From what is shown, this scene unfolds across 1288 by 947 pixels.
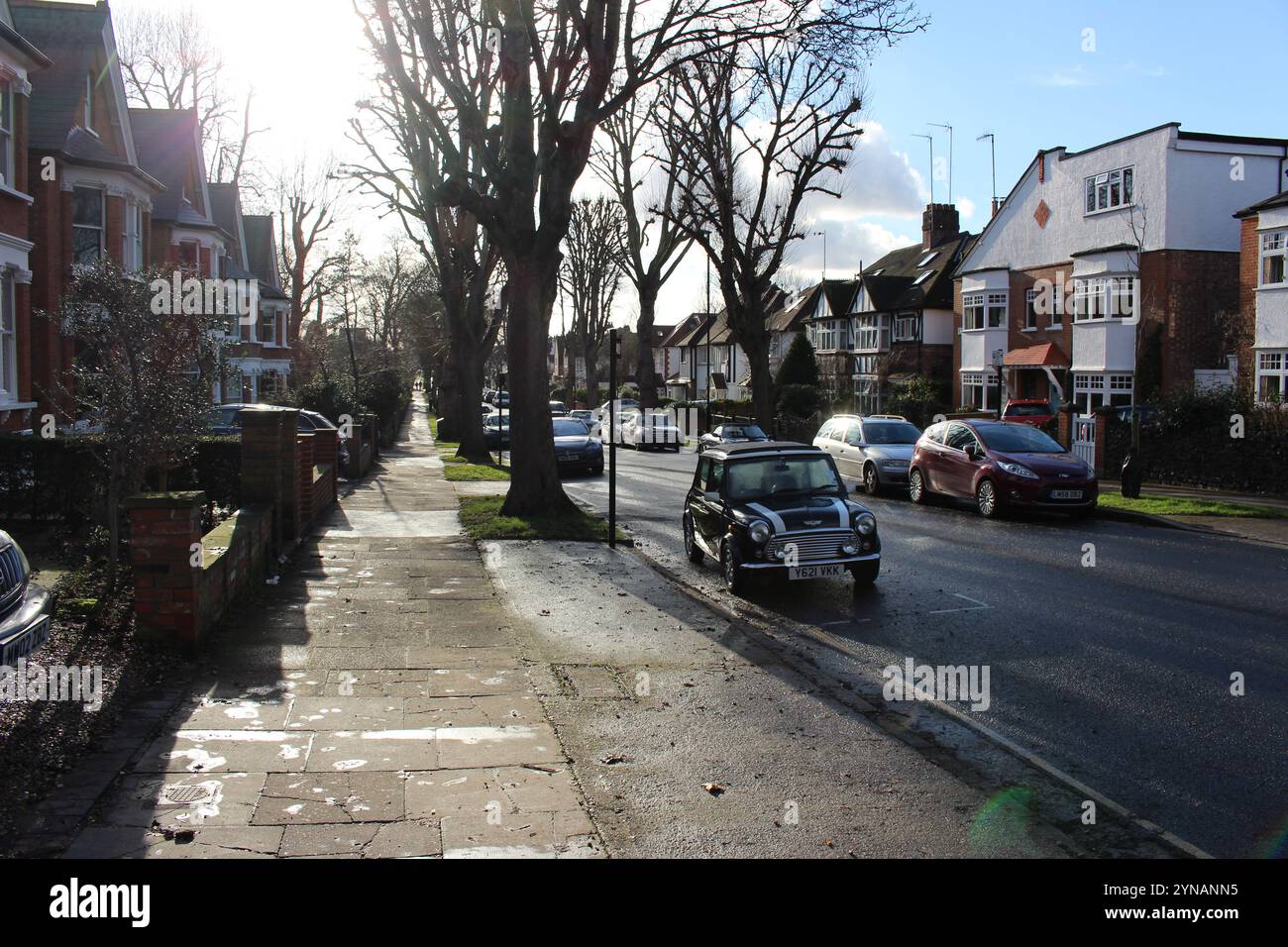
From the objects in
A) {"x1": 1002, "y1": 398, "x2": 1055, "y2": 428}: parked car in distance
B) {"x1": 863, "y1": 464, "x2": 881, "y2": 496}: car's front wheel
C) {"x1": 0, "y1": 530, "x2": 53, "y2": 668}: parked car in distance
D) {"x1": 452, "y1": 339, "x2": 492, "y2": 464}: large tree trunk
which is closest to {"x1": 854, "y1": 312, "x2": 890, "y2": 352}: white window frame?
{"x1": 1002, "y1": 398, "x2": 1055, "y2": 428}: parked car in distance

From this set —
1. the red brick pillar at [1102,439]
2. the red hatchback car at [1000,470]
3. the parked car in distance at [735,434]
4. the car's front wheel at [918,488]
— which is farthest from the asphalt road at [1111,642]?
the parked car in distance at [735,434]

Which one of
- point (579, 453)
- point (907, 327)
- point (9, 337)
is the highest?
point (907, 327)

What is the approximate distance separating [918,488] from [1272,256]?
51.7 feet

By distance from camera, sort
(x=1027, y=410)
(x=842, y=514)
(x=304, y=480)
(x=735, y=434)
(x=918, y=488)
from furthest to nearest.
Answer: (x=735, y=434) < (x=1027, y=410) < (x=918, y=488) < (x=304, y=480) < (x=842, y=514)

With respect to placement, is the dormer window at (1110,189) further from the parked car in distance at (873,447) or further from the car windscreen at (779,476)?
the car windscreen at (779,476)

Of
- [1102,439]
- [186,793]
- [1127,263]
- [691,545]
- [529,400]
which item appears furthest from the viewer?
[1127,263]

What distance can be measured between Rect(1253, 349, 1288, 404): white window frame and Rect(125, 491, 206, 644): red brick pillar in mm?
28796

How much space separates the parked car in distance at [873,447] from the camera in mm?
21672

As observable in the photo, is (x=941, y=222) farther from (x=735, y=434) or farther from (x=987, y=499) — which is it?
(x=987, y=499)

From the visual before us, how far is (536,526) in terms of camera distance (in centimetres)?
1524

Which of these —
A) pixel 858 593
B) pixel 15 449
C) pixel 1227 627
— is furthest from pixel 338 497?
pixel 1227 627

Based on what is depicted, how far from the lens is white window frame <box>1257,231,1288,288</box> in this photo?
2833 cm

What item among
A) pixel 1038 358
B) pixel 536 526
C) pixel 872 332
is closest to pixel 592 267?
pixel 872 332
